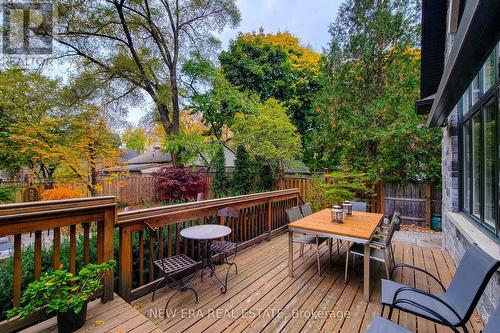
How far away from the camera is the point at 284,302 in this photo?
2.59m

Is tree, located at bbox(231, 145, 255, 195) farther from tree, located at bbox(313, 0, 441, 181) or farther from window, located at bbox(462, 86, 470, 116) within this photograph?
window, located at bbox(462, 86, 470, 116)

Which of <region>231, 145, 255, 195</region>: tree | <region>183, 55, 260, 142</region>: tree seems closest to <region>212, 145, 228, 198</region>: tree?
<region>231, 145, 255, 195</region>: tree

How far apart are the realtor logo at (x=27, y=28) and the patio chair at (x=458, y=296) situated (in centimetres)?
1163

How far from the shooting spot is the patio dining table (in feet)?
8.86

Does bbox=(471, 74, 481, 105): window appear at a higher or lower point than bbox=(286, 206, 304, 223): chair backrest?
higher

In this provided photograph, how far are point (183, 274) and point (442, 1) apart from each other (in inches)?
261

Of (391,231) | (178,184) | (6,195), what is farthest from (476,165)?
(6,195)

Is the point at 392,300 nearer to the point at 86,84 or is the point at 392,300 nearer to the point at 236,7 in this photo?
the point at 86,84

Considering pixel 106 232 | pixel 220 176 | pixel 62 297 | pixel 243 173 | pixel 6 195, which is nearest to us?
pixel 62 297

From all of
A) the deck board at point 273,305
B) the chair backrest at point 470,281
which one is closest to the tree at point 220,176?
the deck board at point 273,305

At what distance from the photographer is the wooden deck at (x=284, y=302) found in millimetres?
2195

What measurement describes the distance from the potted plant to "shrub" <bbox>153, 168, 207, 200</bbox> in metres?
8.01

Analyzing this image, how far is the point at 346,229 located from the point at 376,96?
7.03 m

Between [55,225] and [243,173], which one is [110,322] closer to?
[55,225]
